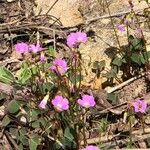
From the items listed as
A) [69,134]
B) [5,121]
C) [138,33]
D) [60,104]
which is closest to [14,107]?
[5,121]

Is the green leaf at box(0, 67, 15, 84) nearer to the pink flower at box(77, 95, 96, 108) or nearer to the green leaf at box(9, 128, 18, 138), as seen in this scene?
the green leaf at box(9, 128, 18, 138)

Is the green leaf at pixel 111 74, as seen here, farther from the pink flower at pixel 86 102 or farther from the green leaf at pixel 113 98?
the pink flower at pixel 86 102

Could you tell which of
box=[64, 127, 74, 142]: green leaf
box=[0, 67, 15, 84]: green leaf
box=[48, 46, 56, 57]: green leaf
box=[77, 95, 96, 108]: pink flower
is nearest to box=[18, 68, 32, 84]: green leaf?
box=[0, 67, 15, 84]: green leaf

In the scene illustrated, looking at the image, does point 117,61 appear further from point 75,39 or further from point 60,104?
point 60,104

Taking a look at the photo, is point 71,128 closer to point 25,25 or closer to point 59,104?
point 59,104

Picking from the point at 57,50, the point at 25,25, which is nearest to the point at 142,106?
the point at 57,50
